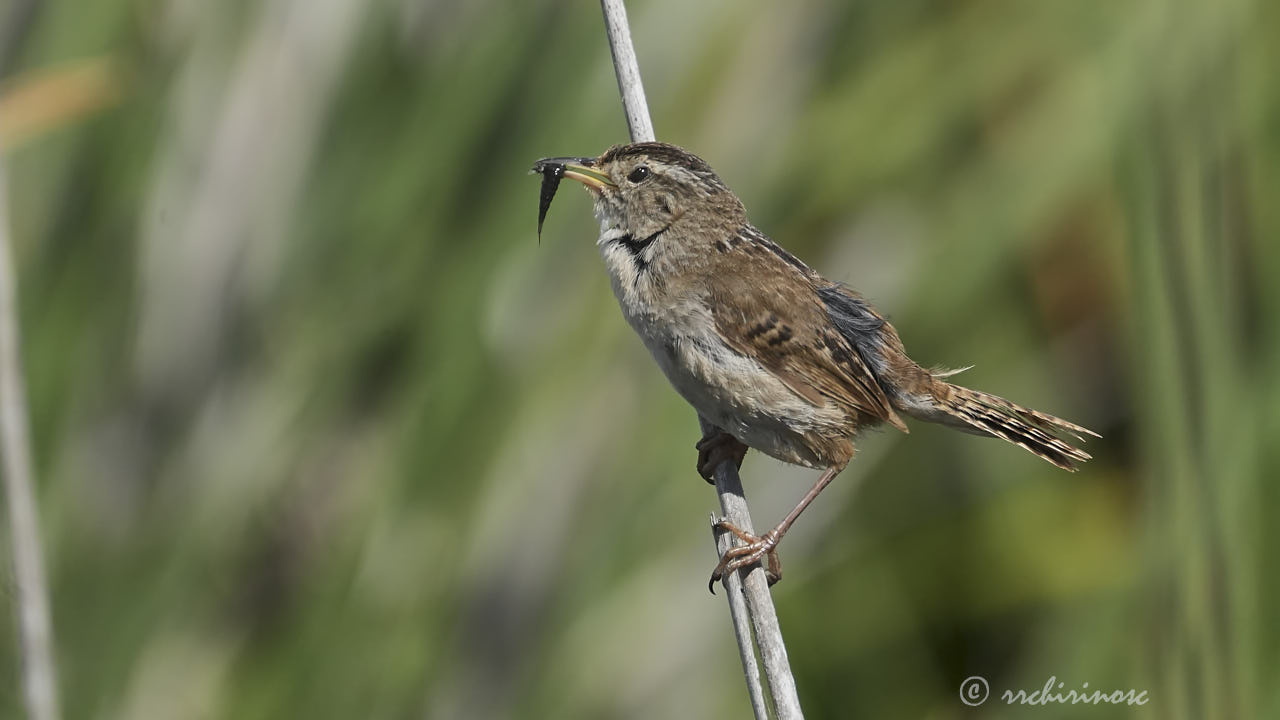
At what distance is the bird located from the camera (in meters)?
2.24

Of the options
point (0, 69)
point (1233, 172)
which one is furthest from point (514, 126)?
point (1233, 172)

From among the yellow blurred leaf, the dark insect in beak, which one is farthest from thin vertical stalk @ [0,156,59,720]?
the dark insect in beak

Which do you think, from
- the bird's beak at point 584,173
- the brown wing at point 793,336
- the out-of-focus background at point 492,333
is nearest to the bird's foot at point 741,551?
the brown wing at point 793,336

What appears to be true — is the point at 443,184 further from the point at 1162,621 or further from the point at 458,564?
the point at 1162,621

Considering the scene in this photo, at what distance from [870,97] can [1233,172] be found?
0.91m

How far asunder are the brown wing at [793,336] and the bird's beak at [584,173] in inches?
11.7

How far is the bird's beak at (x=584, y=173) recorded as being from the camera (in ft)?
7.84

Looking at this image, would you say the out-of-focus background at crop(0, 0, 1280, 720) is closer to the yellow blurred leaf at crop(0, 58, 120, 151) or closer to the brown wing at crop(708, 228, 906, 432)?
the yellow blurred leaf at crop(0, 58, 120, 151)

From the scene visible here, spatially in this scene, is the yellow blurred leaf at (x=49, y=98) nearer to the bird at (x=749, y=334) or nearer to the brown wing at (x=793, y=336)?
the bird at (x=749, y=334)

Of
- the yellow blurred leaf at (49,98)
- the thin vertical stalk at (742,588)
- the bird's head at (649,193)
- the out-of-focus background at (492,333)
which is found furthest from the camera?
the out-of-focus background at (492,333)

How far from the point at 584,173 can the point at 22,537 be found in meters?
1.18

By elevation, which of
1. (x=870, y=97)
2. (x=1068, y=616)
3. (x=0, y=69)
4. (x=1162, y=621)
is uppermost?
(x=0, y=69)

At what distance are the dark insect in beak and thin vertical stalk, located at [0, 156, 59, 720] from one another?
94 cm

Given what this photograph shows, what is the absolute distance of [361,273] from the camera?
2.74 metres
